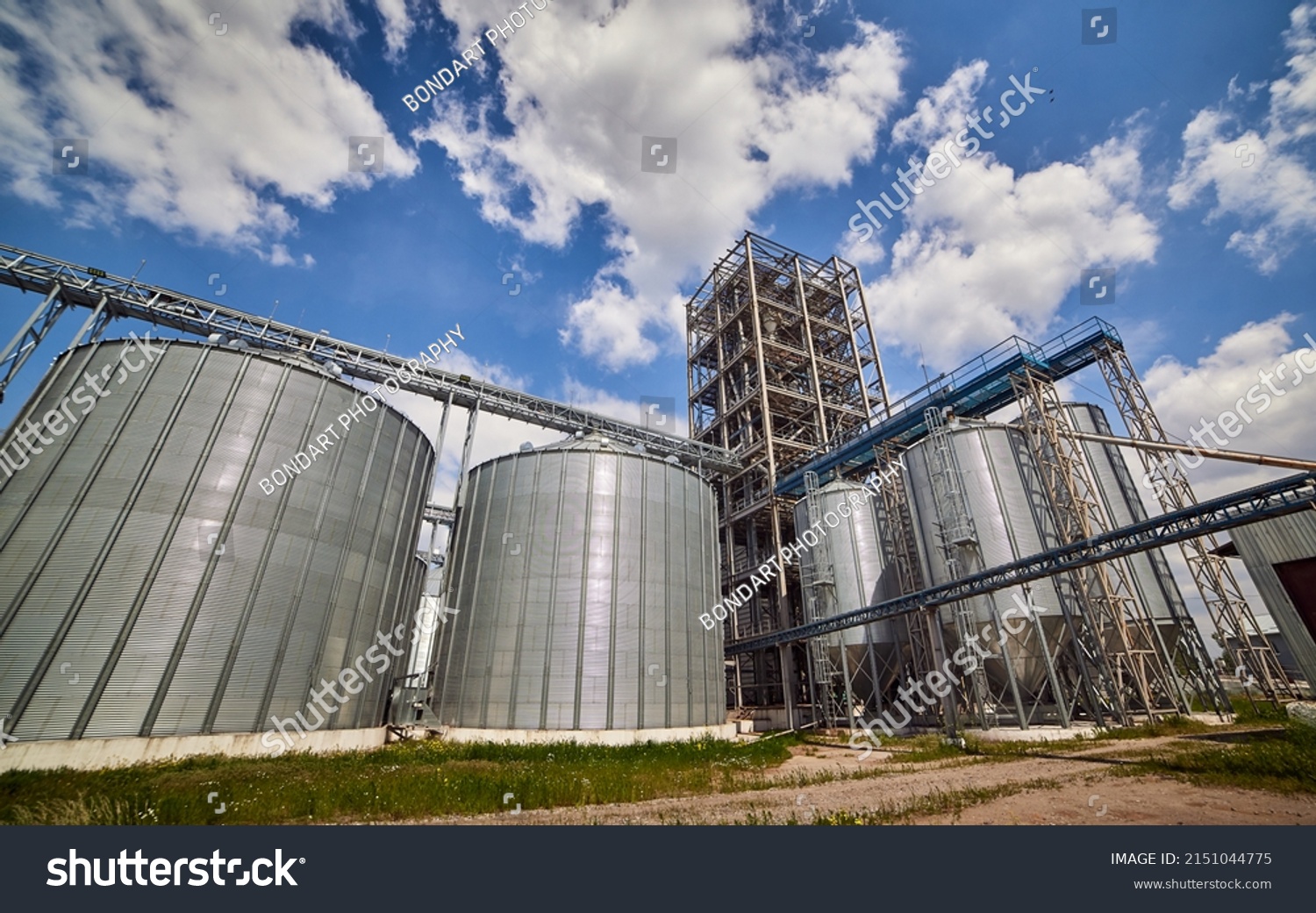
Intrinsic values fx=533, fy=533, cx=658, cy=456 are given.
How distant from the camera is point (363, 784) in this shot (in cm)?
1282

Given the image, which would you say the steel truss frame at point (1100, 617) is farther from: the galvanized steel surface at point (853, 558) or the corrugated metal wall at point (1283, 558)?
the galvanized steel surface at point (853, 558)

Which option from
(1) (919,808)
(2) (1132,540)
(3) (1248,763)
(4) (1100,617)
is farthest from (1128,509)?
(1) (919,808)

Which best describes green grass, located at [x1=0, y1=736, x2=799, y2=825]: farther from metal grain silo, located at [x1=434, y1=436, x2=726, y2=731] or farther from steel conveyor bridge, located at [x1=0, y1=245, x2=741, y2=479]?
steel conveyor bridge, located at [x1=0, y1=245, x2=741, y2=479]

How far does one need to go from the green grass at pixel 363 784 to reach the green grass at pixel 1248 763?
9.57m

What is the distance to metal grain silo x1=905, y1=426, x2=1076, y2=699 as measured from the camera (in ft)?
72.8

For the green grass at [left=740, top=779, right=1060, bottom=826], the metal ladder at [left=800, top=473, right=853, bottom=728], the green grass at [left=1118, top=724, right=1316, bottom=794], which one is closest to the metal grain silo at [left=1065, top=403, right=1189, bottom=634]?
the green grass at [left=1118, top=724, right=1316, bottom=794]

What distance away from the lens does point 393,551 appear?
24.3 m

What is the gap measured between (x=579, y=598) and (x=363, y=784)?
11782 mm

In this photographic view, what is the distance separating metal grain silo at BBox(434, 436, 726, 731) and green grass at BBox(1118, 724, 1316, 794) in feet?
53.4

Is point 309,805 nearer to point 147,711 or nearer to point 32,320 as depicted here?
point 147,711

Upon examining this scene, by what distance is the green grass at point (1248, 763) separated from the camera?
10.6 meters

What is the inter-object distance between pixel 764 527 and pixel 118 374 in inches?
1493

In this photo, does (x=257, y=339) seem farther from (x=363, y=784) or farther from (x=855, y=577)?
(x=855, y=577)

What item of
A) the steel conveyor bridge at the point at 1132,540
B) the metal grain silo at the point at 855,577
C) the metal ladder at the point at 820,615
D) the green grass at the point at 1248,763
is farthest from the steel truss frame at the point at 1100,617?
the metal ladder at the point at 820,615
